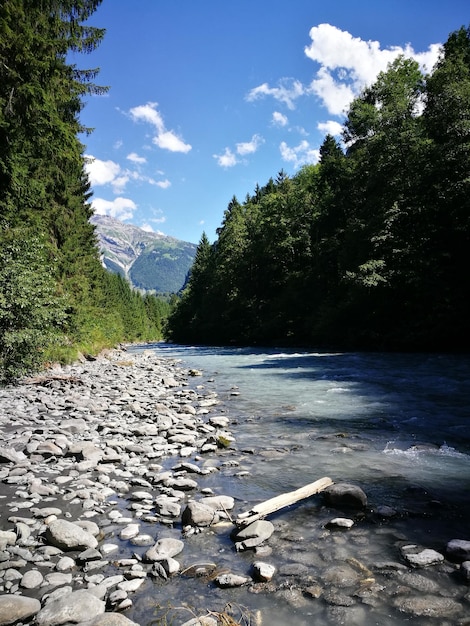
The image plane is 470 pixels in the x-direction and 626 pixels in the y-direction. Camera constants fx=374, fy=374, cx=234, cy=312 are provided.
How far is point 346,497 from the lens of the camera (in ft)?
13.2

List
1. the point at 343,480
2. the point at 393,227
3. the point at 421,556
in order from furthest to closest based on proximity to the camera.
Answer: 1. the point at 393,227
2. the point at 343,480
3. the point at 421,556

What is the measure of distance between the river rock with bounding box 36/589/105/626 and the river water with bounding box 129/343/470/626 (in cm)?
29

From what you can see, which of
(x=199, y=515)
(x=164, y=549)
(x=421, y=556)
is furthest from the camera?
→ (x=199, y=515)

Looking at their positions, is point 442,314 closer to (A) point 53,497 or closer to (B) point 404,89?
(B) point 404,89

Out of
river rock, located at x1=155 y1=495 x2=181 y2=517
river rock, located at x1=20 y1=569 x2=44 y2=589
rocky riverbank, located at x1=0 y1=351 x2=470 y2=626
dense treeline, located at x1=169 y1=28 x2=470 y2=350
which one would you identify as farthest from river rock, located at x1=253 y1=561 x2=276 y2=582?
dense treeline, located at x1=169 y1=28 x2=470 y2=350

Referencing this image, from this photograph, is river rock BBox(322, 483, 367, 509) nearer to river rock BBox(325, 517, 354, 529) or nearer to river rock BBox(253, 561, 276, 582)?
river rock BBox(325, 517, 354, 529)

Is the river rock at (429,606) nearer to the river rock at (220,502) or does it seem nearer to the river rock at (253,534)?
the river rock at (253,534)

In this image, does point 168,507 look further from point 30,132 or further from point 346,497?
point 30,132

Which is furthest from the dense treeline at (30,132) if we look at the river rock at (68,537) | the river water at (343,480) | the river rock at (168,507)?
the river rock at (68,537)

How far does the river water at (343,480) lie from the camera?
102 inches

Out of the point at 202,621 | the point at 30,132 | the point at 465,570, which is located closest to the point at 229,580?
the point at 202,621

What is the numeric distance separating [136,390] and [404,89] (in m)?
28.5

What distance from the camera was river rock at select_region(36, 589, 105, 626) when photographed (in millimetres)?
2291

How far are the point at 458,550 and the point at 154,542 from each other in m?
2.56
